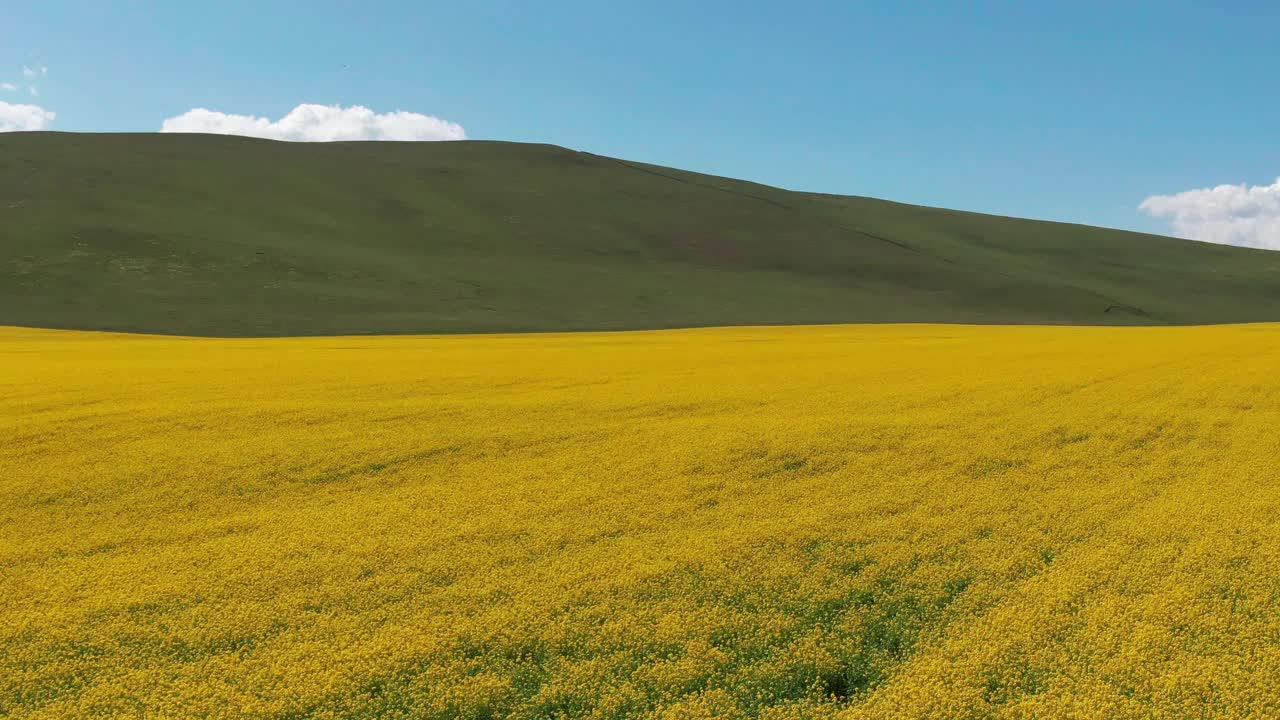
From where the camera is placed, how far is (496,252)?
201ft

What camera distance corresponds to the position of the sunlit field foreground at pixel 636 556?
15.8ft

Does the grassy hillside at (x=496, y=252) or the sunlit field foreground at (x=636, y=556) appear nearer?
the sunlit field foreground at (x=636, y=556)

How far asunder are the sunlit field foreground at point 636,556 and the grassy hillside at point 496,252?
3104 centimetres

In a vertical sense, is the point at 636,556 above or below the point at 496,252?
below

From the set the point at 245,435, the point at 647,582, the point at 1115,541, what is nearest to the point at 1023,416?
the point at 1115,541

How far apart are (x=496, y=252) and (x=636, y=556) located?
56599 millimetres

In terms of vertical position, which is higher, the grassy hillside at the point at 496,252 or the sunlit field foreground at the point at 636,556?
the grassy hillside at the point at 496,252

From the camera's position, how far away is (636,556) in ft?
20.4

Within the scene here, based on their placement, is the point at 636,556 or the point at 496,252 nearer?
the point at 636,556

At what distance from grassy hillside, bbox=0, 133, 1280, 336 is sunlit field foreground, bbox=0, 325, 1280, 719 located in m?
31.0

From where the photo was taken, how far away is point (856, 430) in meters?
9.65

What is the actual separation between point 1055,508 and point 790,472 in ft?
7.57

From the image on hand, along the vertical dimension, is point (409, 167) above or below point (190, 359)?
above

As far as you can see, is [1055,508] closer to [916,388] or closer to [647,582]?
[647,582]
